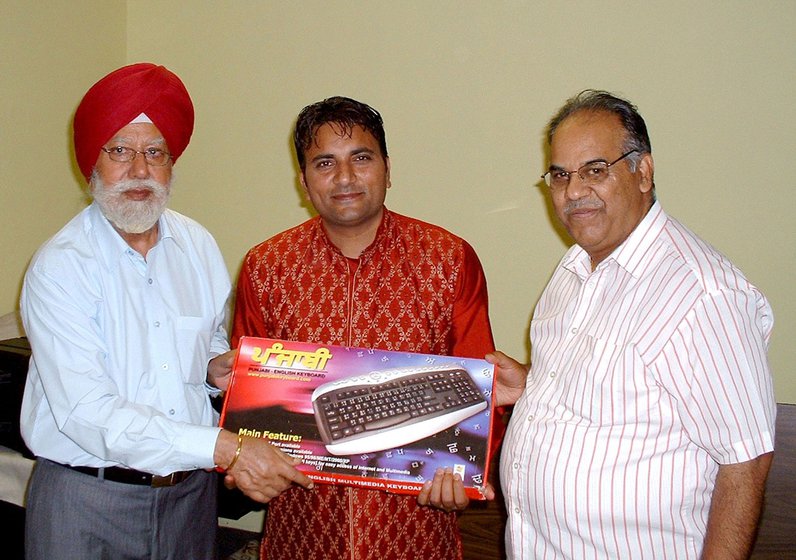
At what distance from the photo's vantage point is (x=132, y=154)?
1.92m

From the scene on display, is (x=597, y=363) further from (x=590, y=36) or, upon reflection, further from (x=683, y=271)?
(x=590, y=36)

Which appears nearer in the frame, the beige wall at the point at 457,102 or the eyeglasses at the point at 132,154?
the eyeglasses at the point at 132,154

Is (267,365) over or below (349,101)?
below

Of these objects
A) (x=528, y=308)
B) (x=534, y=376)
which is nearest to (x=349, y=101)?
(x=534, y=376)

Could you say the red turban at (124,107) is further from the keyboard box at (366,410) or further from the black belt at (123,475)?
the black belt at (123,475)

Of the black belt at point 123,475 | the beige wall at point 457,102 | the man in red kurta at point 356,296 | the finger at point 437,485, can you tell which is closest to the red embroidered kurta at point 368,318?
the man in red kurta at point 356,296

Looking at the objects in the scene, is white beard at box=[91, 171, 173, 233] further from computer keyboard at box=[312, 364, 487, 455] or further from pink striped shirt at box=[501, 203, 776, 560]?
pink striped shirt at box=[501, 203, 776, 560]

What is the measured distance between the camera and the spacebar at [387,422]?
173cm

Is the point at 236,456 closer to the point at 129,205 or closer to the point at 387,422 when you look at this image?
the point at 387,422

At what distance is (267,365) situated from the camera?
72.4 inches

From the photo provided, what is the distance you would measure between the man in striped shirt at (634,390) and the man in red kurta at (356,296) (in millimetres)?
354

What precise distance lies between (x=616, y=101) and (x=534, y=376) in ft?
2.49

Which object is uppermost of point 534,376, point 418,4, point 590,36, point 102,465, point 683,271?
point 418,4

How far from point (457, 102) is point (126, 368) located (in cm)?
199
